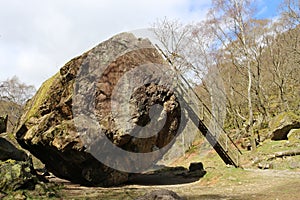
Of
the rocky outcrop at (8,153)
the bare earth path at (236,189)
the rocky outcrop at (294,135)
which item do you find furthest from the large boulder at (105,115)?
the rocky outcrop at (294,135)

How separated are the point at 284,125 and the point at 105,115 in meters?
13.8

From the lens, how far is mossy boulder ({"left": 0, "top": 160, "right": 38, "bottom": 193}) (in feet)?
26.5

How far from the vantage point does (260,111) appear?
28.7m

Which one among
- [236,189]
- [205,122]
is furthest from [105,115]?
[236,189]

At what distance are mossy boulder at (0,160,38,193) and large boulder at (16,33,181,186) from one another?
1981 mm

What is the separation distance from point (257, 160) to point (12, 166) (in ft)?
37.2

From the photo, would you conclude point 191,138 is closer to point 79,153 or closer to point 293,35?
point 293,35

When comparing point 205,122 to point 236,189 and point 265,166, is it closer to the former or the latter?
point 265,166

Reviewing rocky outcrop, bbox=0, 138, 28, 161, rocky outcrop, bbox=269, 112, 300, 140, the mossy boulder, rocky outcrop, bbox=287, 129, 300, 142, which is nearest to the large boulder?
rocky outcrop, bbox=0, 138, 28, 161

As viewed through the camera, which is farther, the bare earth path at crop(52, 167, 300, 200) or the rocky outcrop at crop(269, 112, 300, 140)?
the rocky outcrop at crop(269, 112, 300, 140)

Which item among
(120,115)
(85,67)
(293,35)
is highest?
(293,35)

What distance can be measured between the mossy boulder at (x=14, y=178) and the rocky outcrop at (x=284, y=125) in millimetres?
16506

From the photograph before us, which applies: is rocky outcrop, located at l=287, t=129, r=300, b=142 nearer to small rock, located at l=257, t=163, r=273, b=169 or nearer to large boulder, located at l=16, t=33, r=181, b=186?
small rock, located at l=257, t=163, r=273, b=169

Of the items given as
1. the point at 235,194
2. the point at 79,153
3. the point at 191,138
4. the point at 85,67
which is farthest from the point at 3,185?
the point at 191,138
